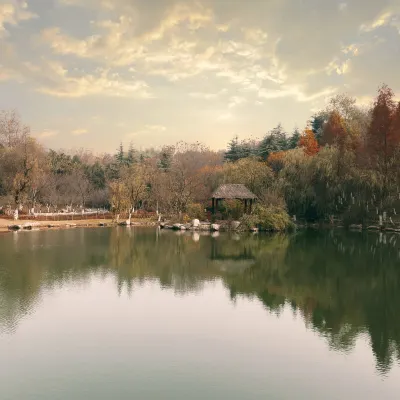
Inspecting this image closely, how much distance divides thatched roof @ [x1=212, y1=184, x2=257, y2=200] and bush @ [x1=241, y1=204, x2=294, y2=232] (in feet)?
7.16

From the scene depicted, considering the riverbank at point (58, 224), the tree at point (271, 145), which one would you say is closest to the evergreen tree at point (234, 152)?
the tree at point (271, 145)

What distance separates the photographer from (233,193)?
38.8 meters

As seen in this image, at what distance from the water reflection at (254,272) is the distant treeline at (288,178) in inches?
353

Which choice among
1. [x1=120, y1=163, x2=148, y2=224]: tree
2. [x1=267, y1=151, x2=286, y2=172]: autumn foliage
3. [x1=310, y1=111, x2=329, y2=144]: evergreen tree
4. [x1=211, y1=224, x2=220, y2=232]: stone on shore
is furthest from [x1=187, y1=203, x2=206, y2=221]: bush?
[x1=310, y1=111, x2=329, y2=144]: evergreen tree

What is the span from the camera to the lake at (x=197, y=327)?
25.0ft

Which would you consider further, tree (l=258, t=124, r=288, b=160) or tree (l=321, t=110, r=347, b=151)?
tree (l=258, t=124, r=288, b=160)

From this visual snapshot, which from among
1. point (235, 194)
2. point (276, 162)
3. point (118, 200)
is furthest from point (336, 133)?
point (118, 200)

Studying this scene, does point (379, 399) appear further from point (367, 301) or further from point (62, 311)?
point (62, 311)

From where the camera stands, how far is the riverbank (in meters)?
36.1

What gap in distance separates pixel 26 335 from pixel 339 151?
122 feet

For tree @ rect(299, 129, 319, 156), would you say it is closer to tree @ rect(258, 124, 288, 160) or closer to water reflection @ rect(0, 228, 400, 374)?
tree @ rect(258, 124, 288, 160)

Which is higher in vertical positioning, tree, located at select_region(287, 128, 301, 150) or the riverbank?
tree, located at select_region(287, 128, 301, 150)

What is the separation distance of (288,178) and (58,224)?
24167mm

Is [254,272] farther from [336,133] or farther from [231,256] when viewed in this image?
[336,133]
